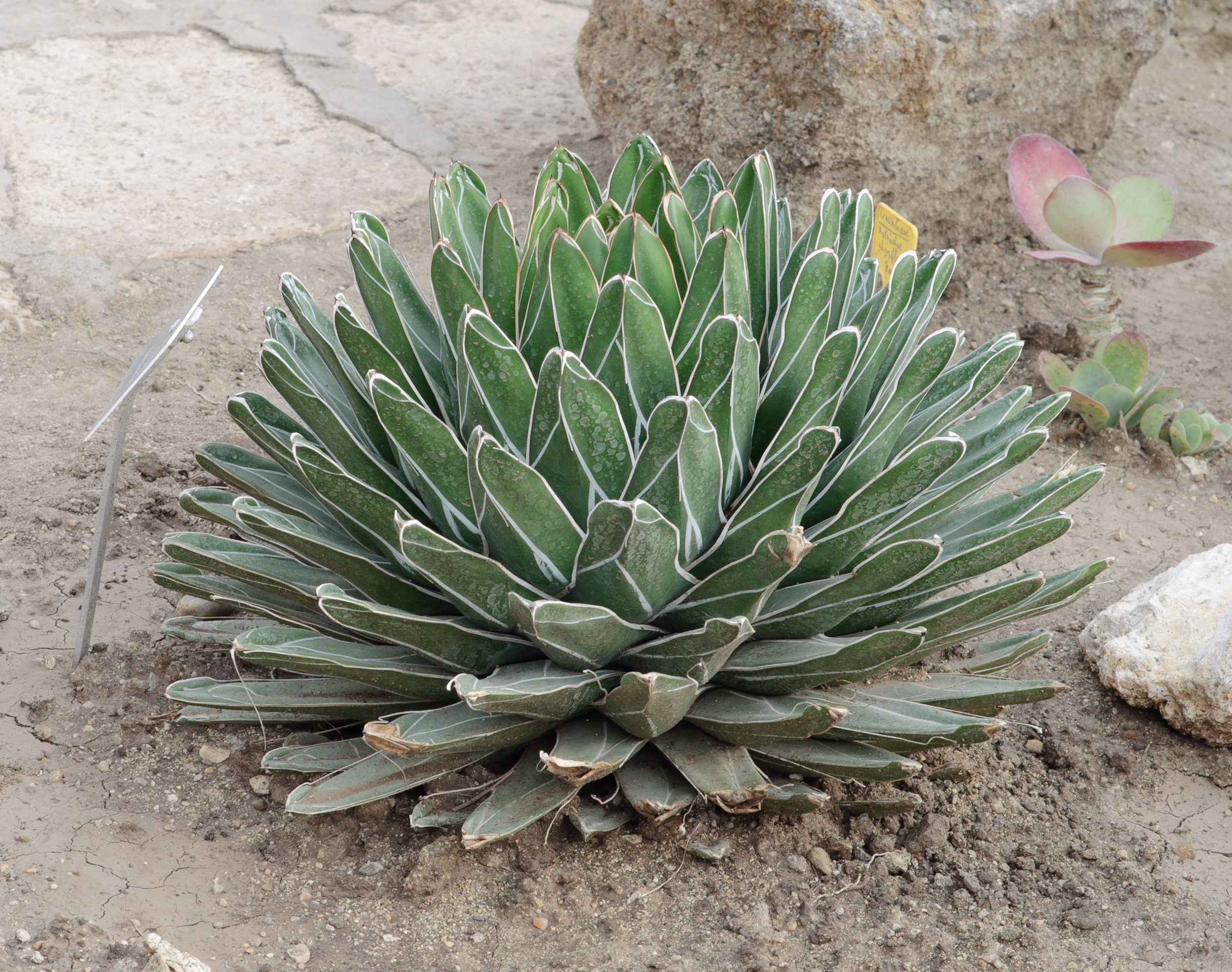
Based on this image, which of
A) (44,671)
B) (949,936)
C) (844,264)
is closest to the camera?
(949,936)

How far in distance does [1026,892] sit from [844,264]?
1.03m

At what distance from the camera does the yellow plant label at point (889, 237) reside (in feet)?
8.05

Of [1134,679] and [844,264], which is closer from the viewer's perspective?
[844,264]

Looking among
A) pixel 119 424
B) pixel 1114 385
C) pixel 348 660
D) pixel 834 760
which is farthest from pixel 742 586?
pixel 1114 385

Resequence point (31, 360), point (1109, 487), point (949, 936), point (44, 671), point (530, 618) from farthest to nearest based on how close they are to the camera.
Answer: point (31, 360)
point (1109, 487)
point (44, 671)
point (949, 936)
point (530, 618)

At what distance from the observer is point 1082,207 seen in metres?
2.94

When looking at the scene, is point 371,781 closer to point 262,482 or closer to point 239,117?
point 262,482

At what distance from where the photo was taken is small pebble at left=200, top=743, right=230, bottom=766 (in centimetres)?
182

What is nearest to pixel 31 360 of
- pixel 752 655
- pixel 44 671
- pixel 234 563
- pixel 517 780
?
pixel 44 671

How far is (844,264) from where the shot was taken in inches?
70.4

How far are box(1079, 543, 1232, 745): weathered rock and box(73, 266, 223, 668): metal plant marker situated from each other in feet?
5.72

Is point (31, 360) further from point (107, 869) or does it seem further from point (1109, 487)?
point (1109, 487)

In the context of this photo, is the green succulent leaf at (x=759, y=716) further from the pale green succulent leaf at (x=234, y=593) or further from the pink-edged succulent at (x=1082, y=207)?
the pink-edged succulent at (x=1082, y=207)

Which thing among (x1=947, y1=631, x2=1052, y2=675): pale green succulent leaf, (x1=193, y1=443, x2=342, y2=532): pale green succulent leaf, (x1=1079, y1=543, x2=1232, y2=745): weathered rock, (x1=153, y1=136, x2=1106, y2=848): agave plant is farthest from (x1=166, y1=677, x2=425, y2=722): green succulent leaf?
(x1=1079, y1=543, x2=1232, y2=745): weathered rock
